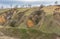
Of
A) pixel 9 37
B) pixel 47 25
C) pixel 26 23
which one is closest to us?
Answer: pixel 9 37

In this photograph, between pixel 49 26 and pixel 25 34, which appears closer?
pixel 25 34

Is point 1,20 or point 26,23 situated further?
point 1,20

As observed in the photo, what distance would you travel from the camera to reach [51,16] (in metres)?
60.2

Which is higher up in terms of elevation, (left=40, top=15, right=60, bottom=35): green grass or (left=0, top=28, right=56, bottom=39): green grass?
(left=0, top=28, right=56, bottom=39): green grass

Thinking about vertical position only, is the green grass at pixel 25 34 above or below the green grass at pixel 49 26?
above

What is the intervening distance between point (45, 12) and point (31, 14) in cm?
545

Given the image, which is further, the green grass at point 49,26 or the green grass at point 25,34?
the green grass at point 49,26

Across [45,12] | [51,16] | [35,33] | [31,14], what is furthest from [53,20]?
[35,33]

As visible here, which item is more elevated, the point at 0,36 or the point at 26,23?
the point at 0,36

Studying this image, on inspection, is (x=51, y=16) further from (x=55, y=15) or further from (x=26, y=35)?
(x=26, y=35)

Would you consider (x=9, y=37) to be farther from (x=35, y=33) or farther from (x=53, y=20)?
(x=53, y=20)

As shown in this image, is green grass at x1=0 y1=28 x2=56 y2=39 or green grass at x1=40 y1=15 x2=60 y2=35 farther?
green grass at x1=40 y1=15 x2=60 y2=35

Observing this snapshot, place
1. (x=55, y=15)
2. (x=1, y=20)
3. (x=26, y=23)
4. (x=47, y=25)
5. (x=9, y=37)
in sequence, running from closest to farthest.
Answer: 1. (x=9, y=37)
2. (x=47, y=25)
3. (x=55, y=15)
4. (x=26, y=23)
5. (x=1, y=20)

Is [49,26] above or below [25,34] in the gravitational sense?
below
